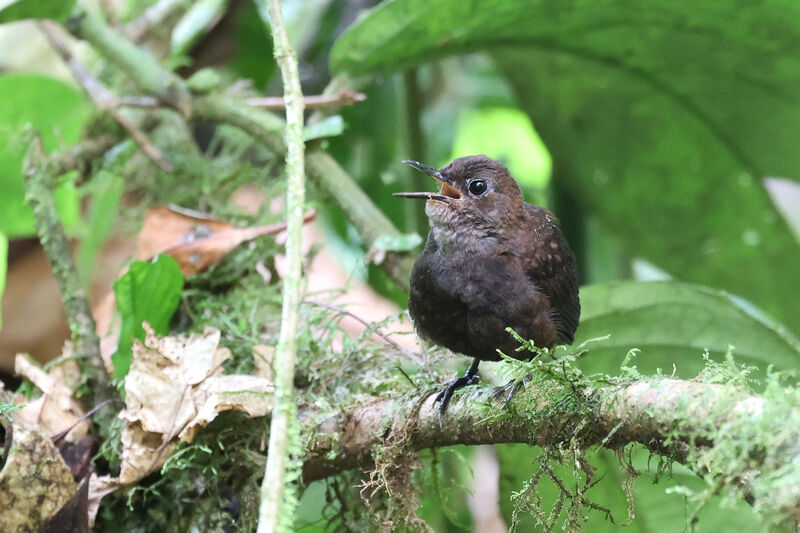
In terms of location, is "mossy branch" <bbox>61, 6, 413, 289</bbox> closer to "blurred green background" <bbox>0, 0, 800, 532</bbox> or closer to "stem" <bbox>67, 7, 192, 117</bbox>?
"stem" <bbox>67, 7, 192, 117</bbox>

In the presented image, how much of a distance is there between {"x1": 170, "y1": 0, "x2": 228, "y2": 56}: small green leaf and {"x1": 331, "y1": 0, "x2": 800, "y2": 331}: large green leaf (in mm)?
875

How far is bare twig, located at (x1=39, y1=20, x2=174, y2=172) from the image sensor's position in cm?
292

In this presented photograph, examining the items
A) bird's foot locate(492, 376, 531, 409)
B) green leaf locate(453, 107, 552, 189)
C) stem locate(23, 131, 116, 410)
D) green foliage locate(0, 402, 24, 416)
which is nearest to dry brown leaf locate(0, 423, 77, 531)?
green foliage locate(0, 402, 24, 416)

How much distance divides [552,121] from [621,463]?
2.12m

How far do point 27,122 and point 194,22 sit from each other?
32.2 inches

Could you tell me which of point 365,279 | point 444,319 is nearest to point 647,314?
point 444,319

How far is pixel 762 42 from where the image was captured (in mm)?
2637

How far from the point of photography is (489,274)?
196cm

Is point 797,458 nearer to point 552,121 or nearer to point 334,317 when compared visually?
point 334,317

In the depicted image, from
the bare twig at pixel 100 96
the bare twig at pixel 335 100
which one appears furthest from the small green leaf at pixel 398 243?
the bare twig at pixel 100 96

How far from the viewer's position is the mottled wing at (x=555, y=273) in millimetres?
1993

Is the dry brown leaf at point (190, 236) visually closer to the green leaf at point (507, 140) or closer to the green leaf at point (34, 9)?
the green leaf at point (34, 9)

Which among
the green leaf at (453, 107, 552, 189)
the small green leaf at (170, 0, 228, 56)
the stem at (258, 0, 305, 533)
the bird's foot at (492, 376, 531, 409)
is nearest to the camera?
the stem at (258, 0, 305, 533)

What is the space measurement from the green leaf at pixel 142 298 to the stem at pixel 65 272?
0.11 m
